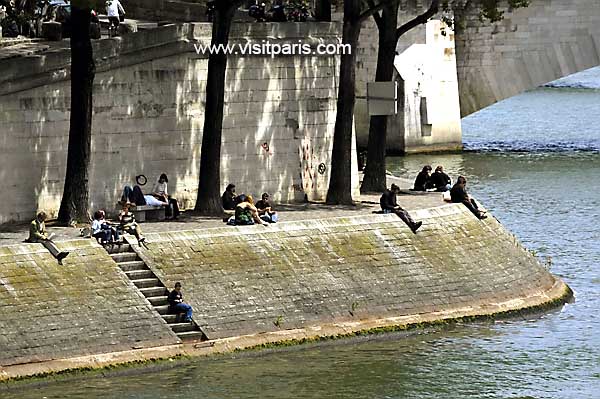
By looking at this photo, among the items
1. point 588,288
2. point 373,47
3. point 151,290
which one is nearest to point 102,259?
point 151,290

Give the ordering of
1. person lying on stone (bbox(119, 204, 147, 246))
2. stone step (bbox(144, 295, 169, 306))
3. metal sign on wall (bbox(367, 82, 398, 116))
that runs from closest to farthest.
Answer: stone step (bbox(144, 295, 169, 306)) → person lying on stone (bbox(119, 204, 147, 246)) → metal sign on wall (bbox(367, 82, 398, 116))

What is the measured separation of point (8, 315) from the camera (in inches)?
1459

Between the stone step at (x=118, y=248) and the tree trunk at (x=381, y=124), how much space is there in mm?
12447

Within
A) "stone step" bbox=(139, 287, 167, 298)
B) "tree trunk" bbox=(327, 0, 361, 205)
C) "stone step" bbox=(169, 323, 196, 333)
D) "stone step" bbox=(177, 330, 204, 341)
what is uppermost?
"tree trunk" bbox=(327, 0, 361, 205)

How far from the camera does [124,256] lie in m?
40.2

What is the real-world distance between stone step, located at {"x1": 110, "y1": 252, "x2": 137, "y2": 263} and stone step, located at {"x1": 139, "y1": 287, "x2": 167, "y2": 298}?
34.9 inches

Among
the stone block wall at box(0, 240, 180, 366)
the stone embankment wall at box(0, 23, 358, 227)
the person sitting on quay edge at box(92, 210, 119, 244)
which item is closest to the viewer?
the stone block wall at box(0, 240, 180, 366)

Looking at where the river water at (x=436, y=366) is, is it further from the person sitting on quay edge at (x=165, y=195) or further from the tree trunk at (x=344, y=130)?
the person sitting on quay edge at (x=165, y=195)

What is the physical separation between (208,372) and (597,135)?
2204 inches

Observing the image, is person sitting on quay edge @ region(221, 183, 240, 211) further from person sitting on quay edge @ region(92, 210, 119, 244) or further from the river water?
the river water

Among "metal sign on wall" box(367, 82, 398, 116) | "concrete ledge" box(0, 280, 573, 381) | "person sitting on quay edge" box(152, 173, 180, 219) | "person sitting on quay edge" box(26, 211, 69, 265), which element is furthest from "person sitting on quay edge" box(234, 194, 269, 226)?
"metal sign on wall" box(367, 82, 398, 116)

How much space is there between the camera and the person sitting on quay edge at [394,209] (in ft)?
147

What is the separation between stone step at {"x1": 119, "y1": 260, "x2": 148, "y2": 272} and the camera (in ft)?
131

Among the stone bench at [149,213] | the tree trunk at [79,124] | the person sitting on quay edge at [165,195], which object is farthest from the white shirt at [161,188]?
the tree trunk at [79,124]
